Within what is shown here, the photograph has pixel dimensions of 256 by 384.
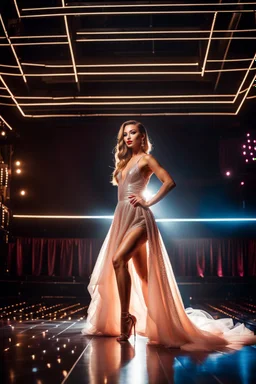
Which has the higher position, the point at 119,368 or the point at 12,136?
the point at 12,136

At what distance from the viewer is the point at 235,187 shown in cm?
1123

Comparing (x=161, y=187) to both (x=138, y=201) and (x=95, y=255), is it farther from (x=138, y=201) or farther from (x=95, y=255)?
(x=95, y=255)

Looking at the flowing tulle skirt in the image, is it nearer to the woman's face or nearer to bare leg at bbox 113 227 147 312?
bare leg at bbox 113 227 147 312

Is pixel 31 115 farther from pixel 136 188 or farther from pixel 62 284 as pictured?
pixel 136 188

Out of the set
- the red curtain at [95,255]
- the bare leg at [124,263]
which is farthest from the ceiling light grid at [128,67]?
the bare leg at [124,263]

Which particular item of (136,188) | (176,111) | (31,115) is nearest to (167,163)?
(176,111)

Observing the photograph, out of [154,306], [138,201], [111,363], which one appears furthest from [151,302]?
[111,363]

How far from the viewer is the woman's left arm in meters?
3.02

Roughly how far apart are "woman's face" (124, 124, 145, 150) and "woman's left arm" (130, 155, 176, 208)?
17 cm

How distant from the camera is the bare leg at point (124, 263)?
2.97 metres

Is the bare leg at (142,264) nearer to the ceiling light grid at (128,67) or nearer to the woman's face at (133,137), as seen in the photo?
the woman's face at (133,137)

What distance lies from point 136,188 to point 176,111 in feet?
27.3

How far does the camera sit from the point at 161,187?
302 centimetres

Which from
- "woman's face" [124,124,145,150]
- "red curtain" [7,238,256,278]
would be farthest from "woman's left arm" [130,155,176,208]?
"red curtain" [7,238,256,278]
